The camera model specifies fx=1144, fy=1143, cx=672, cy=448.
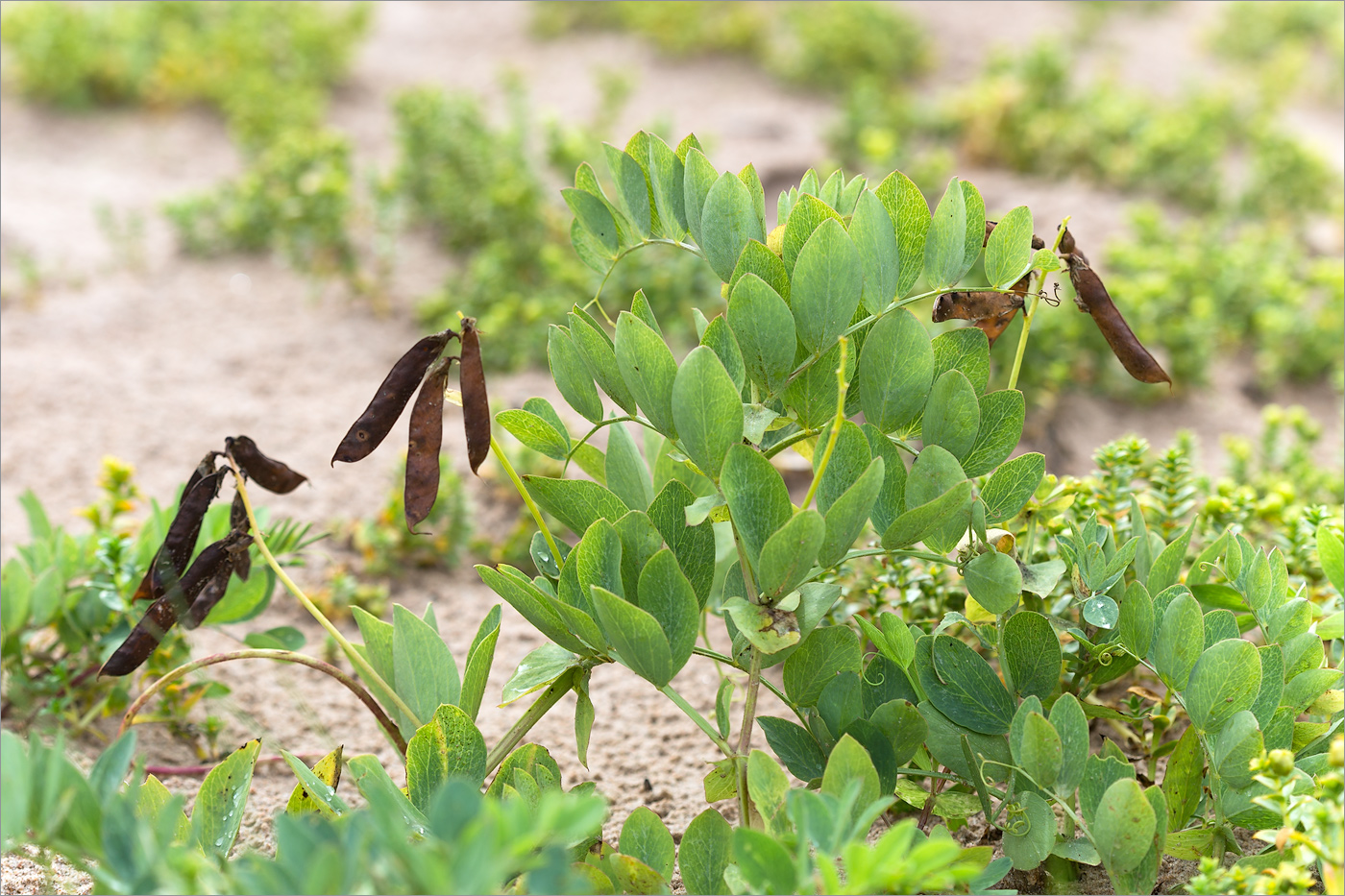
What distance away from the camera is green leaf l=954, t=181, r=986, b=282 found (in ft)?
3.98

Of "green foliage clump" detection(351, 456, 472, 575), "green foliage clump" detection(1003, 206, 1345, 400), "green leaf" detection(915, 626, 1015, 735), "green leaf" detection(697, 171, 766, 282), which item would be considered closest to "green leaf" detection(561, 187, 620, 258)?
"green leaf" detection(697, 171, 766, 282)

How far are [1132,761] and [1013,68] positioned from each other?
433 cm

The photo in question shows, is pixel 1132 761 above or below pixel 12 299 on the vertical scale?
below

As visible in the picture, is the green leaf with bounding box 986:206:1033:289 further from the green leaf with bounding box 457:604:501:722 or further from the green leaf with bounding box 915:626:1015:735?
the green leaf with bounding box 457:604:501:722

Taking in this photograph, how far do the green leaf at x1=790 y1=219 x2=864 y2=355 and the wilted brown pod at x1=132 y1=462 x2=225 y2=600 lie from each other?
659 mm

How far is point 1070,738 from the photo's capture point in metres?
1.11

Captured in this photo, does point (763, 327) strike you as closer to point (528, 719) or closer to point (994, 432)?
point (994, 432)

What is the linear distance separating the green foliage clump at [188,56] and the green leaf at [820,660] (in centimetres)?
390

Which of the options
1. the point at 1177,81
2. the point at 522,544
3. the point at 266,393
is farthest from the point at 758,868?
the point at 1177,81

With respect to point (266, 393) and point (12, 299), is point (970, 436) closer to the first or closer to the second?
point (266, 393)

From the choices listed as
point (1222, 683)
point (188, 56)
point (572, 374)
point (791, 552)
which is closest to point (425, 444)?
point (572, 374)

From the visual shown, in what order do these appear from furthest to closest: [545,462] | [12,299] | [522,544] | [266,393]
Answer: [12,299]
[266,393]
[545,462]
[522,544]

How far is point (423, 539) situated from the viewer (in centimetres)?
239

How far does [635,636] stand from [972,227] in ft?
1.86
